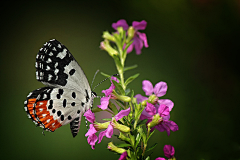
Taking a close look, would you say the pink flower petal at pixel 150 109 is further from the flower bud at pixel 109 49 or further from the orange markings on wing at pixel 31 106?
the orange markings on wing at pixel 31 106

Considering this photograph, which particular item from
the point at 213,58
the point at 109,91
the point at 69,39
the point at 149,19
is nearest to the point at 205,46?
the point at 213,58

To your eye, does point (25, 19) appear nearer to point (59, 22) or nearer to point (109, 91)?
point (59, 22)

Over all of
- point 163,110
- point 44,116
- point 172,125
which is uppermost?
point 44,116

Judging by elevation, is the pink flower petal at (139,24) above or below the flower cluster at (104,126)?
above

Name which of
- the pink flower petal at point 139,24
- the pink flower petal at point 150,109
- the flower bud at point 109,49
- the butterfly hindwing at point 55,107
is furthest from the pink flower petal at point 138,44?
the pink flower petal at point 150,109

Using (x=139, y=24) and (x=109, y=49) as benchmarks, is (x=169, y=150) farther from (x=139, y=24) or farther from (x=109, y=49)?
(x=139, y=24)

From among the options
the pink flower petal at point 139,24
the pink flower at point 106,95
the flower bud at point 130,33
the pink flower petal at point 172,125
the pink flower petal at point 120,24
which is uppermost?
the pink flower petal at point 120,24

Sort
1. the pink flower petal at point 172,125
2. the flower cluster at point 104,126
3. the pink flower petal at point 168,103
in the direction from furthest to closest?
the pink flower petal at point 168,103, the pink flower petal at point 172,125, the flower cluster at point 104,126

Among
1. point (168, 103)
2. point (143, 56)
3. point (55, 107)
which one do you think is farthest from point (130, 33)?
point (143, 56)

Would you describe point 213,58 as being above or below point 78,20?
below
